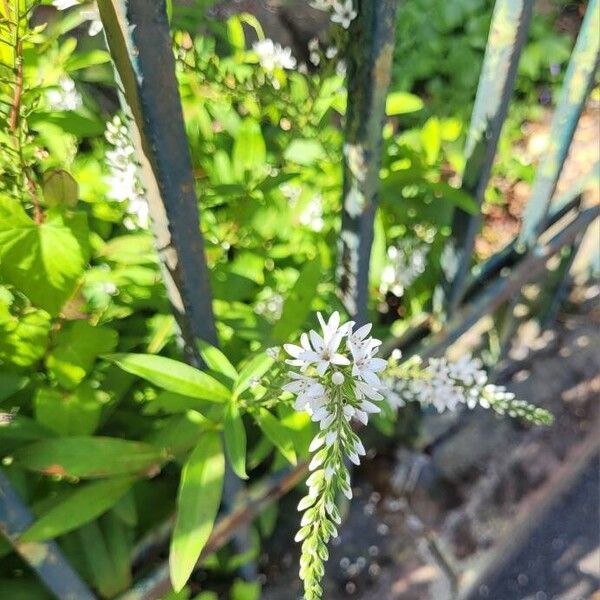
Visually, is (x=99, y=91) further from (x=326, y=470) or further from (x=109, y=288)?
(x=326, y=470)

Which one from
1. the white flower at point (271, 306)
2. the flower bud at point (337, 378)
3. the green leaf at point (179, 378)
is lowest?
the white flower at point (271, 306)

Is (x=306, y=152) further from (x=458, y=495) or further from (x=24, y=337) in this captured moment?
(x=458, y=495)

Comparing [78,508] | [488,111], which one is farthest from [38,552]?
[488,111]

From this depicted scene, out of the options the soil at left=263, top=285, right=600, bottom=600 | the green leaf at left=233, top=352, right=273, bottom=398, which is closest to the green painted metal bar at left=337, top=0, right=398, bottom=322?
the green leaf at left=233, top=352, right=273, bottom=398

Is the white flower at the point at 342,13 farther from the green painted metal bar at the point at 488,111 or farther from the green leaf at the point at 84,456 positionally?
the green leaf at the point at 84,456

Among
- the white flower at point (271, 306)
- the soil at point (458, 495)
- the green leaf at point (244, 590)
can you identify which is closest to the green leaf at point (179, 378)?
the white flower at point (271, 306)

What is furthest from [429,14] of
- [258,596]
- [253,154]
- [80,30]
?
[258,596]

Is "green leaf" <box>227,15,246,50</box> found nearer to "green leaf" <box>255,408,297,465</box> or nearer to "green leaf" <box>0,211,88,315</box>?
"green leaf" <box>0,211,88,315</box>
